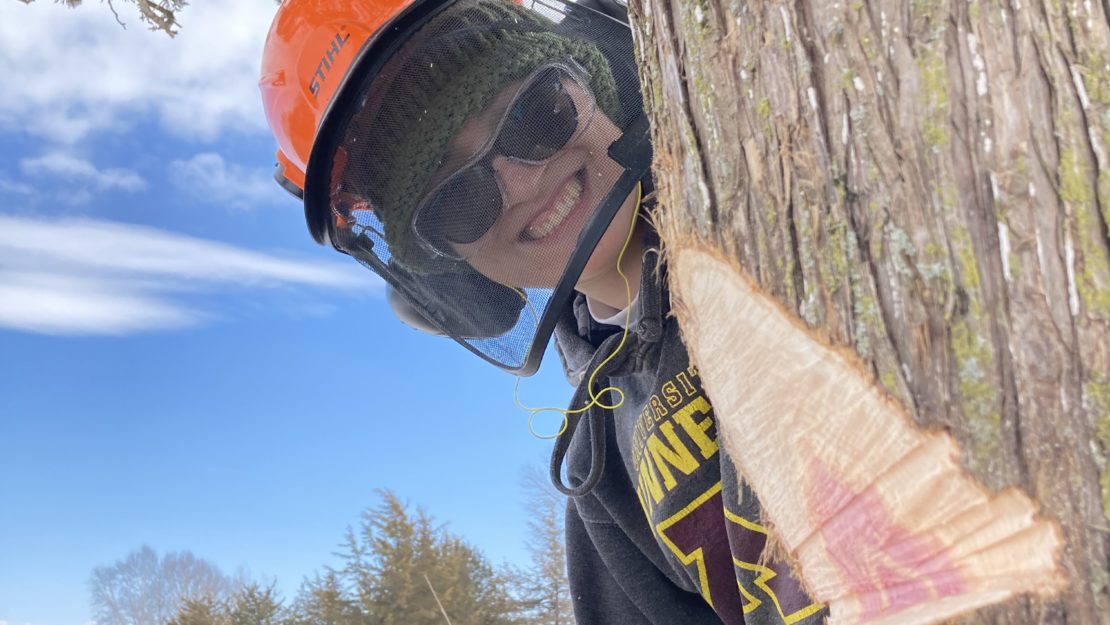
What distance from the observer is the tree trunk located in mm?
633

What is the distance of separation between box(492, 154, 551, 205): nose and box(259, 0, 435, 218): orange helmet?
0.43 metres

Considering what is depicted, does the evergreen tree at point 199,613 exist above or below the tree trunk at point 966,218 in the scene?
above

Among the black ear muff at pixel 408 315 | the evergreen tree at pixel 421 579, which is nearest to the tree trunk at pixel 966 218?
the black ear muff at pixel 408 315

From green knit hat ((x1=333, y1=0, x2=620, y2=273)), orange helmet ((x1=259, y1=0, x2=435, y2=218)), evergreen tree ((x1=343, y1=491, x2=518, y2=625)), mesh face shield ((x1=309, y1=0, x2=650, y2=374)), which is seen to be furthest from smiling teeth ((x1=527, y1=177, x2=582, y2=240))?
evergreen tree ((x1=343, y1=491, x2=518, y2=625))

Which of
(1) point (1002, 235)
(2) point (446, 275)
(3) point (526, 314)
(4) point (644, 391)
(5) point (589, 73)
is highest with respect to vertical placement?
(5) point (589, 73)

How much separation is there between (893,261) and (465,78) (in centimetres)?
123

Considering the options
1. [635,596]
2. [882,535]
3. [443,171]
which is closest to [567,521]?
[635,596]

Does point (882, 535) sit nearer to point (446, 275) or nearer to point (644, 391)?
point (644, 391)

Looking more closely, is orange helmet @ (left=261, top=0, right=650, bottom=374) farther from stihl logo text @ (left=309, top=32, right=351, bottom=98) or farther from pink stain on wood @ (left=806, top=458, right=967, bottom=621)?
pink stain on wood @ (left=806, top=458, right=967, bottom=621)

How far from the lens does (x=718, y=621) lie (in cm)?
212

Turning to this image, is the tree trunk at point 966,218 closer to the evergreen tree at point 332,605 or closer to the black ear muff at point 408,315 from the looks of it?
the black ear muff at point 408,315

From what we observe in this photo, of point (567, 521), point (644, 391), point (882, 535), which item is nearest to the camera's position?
point (882, 535)

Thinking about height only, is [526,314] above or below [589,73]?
below

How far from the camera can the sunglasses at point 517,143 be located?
5.56ft
